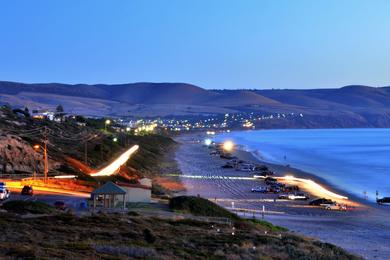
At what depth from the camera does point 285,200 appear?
45312 millimetres

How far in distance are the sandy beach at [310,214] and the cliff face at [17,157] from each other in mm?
12008

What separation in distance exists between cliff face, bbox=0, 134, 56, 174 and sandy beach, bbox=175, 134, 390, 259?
39.4 feet

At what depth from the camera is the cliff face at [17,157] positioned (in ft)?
150

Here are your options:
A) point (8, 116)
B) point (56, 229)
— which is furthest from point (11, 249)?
point (8, 116)

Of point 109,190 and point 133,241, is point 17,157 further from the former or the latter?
point 133,241

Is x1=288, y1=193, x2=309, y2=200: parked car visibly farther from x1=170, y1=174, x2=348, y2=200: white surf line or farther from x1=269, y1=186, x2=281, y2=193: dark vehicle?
x1=170, y1=174, x2=348, y2=200: white surf line

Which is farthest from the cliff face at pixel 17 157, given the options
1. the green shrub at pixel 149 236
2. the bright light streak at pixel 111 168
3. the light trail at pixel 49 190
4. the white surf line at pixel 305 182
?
the green shrub at pixel 149 236

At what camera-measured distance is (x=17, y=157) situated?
4688 centimetres

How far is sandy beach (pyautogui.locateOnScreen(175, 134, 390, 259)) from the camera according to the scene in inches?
1120

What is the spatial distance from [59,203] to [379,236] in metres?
15.7

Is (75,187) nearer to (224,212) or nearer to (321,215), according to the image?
(224,212)

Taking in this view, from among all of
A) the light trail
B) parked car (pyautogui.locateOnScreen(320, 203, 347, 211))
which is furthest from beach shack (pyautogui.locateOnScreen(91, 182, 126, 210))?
parked car (pyautogui.locateOnScreen(320, 203, 347, 211))

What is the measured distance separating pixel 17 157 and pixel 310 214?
22.5 m

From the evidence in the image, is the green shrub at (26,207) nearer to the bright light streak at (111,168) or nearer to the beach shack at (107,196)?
the beach shack at (107,196)
